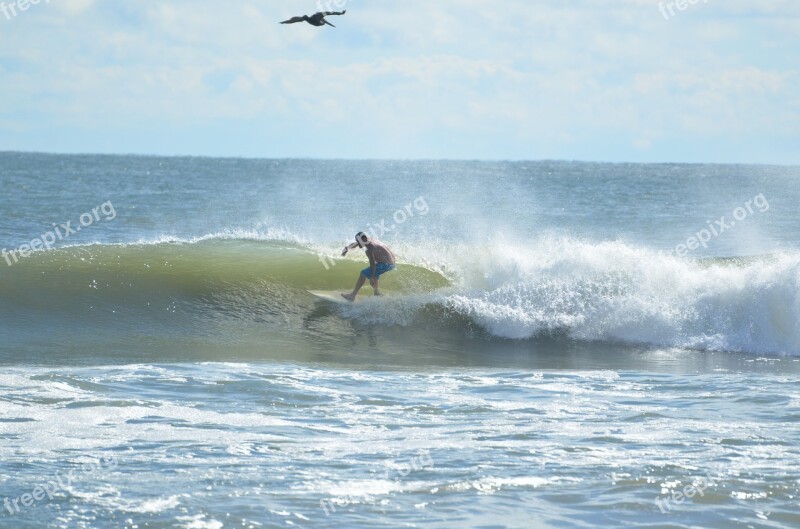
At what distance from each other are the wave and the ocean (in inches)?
1.7

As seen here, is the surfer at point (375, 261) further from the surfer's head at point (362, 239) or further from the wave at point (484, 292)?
the wave at point (484, 292)

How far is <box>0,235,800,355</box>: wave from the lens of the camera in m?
14.5

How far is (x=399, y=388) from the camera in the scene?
10719 millimetres

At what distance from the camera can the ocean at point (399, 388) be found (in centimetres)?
681

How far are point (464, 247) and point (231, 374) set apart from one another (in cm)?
774

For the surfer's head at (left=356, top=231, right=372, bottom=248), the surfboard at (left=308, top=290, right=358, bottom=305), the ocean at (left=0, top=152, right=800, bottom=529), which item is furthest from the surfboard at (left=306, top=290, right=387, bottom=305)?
the surfer's head at (left=356, top=231, right=372, bottom=248)

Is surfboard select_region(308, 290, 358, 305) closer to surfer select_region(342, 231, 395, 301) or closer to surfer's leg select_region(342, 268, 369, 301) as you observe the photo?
surfer's leg select_region(342, 268, 369, 301)

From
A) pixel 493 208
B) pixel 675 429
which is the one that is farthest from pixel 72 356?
pixel 493 208

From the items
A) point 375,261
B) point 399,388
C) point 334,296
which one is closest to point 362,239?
point 375,261

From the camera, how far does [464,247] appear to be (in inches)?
715

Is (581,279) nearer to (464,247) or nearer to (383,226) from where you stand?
(464,247)

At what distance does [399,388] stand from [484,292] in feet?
18.1

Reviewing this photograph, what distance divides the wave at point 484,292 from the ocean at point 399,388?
0.15 ft

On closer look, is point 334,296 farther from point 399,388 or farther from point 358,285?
point 399,388
